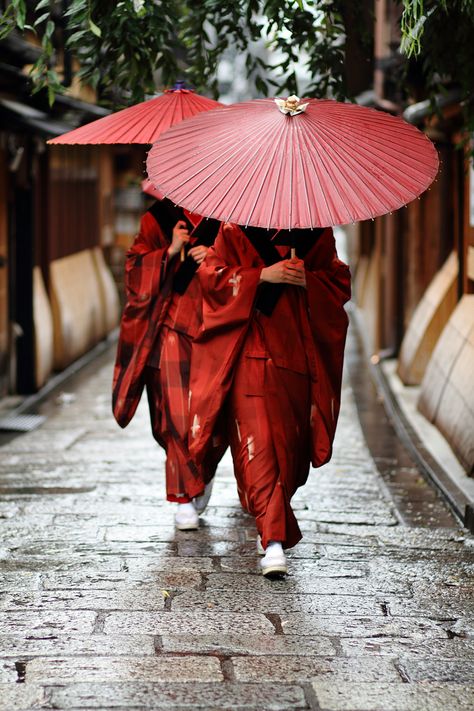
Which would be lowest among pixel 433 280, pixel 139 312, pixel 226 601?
pixel 433 280

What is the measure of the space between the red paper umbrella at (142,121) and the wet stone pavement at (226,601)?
2.40m

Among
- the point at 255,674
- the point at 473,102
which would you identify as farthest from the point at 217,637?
the point at 473,102

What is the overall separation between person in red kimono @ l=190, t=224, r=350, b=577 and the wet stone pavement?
58 centimetres

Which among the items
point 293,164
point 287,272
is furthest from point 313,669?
point 293,164

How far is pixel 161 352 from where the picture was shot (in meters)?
7.82

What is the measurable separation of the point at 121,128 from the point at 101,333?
575 inches

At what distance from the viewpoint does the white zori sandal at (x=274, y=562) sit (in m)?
6.46

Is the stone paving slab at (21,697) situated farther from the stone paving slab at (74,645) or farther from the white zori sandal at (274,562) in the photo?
the white zori sandal at (274,562)

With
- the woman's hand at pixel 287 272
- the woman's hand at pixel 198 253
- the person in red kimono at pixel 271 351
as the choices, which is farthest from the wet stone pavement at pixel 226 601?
the woman's hand at pixel 198 253

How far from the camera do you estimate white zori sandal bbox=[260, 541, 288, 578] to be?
6.46 metres

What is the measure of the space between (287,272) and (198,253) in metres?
1.16

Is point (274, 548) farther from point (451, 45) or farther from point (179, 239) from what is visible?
point (451, 45)

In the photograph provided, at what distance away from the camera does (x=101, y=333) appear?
21.9m

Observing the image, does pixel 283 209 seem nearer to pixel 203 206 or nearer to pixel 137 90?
pixel 203 206
